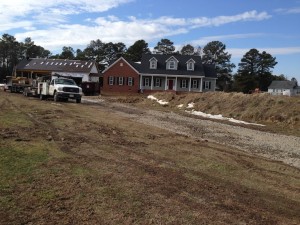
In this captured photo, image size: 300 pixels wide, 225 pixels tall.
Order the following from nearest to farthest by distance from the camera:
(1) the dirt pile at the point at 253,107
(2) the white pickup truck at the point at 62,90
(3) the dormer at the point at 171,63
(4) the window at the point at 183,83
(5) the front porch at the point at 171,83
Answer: (1) the dirt pile at the point at 253,107
(2) the white pickup truck at the point at 62,90
(5) the front porch at the point at 171,83
(3) the dormer at the point at 171,63
(4) the window at the point at 183,83

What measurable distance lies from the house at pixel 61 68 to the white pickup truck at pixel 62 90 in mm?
39076

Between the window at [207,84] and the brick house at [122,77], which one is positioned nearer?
the brick house at [122,77]

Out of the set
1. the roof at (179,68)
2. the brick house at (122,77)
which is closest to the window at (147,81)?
the roof at (179,68)

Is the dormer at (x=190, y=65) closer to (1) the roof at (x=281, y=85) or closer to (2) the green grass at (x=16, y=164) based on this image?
(1) the roof at (x=281, y=85)

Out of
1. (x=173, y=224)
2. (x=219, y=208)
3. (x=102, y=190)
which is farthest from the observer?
(x=102, y=190)

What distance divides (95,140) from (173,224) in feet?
22.8

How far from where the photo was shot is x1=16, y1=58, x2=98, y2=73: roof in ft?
244

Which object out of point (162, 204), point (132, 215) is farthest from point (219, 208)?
point (132, 215)

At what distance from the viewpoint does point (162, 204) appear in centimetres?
618

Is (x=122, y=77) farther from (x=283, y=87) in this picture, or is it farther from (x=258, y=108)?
(x=283, y=87)

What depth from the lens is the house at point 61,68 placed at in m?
73.6

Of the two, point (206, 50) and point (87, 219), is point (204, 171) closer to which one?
point (87, 219)

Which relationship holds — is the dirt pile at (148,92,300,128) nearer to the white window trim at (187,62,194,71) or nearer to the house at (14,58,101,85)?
the white window trim at (187,62,194,71)

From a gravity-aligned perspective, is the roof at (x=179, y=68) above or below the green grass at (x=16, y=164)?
above
